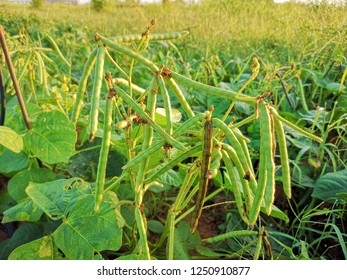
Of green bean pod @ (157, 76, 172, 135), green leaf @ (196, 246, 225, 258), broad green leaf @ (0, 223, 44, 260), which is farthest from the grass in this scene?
green bean pod @ (157, 76, 172, 135)

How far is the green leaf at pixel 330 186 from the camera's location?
1423 millimetres

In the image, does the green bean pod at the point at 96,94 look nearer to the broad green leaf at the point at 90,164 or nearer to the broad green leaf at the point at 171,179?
the broad green leaf at the point at 171,179

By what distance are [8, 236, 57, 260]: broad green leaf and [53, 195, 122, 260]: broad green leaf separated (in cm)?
5

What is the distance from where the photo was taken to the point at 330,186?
144cm

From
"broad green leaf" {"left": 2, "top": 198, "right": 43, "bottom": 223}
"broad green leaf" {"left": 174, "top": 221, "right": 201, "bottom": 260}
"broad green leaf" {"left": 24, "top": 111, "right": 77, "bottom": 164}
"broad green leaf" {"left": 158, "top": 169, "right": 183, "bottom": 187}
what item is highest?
"broad green leaf" {"left": 24, "top": 111, "right": 77, "bottom": 164}

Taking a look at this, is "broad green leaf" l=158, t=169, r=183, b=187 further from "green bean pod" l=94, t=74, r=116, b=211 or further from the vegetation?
"green bean pod" l=94, t=74, r=116, b=211

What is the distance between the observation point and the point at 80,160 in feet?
4.94

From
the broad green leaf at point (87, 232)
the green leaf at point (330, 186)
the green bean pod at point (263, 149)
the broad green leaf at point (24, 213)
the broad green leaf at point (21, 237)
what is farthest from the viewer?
the green leaf at point (330, 186)

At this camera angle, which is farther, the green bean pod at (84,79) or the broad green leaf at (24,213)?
the broad green leaf at (24,213)

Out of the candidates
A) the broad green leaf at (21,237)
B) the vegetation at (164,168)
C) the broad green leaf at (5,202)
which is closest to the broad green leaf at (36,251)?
the vegetation at (164,168)

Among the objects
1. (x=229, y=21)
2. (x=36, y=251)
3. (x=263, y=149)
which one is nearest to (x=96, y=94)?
(x=263, y=149)

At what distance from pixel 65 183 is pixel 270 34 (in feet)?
9.77

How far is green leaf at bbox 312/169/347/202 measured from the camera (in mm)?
1423
